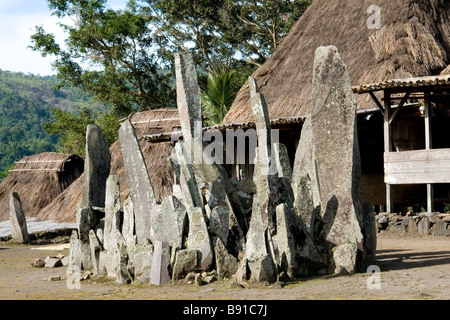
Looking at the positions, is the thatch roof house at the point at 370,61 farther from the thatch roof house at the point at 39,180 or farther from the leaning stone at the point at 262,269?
the thatch roof house at the point at 39,180

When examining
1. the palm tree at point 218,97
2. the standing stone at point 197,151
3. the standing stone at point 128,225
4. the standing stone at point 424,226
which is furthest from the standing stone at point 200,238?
the palm tree at point 218,97

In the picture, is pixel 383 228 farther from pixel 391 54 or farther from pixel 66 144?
pixel 66 144

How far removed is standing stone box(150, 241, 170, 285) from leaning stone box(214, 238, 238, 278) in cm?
58

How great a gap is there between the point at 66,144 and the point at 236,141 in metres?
13.5

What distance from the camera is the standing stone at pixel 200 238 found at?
7.86 metres

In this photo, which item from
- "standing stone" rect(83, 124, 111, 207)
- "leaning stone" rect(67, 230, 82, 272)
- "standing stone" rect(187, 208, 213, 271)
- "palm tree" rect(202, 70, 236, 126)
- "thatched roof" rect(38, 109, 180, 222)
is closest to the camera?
"standing stone" rect(187, 208, 213, 271)

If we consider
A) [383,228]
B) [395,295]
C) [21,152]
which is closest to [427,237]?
[383,228]

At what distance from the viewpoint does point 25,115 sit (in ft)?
228

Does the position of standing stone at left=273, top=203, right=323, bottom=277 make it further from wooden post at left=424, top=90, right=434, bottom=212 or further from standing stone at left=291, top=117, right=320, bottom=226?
wooden post at left=424, top=90, right=434, bottom=212

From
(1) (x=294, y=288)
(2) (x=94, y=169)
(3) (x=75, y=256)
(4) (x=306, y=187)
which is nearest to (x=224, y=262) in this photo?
(1) (x=294, y=288)

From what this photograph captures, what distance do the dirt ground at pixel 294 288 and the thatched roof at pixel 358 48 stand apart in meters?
6.67

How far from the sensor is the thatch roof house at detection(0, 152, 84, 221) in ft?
78.4

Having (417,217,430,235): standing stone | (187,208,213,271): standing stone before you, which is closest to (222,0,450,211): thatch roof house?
(417,217,430,235): standing stone

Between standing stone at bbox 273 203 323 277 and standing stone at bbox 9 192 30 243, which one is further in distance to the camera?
standing stone at bbox 9 192 30 243
